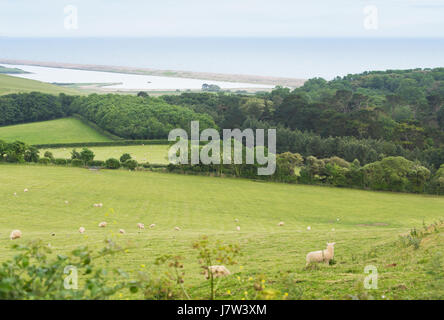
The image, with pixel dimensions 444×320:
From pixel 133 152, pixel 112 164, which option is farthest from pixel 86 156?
pixel 133 152

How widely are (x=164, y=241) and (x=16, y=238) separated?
24.5 ft

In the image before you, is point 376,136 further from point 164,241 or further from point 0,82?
point 0,82

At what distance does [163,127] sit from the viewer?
8481 centimetres

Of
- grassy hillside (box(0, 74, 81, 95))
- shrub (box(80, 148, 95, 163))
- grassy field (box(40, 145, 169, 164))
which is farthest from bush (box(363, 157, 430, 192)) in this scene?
grassy hillside (box(0, 74, 81, 95))

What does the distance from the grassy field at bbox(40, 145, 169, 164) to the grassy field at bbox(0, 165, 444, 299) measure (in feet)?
35.2

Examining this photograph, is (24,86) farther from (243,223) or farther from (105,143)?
(243,223)

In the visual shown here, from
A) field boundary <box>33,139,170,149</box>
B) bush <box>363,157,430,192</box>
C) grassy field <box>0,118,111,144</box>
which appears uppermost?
grassy field <box>0,118,111,144</box>

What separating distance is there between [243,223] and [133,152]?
1707 inches

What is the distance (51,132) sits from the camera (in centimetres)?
8688

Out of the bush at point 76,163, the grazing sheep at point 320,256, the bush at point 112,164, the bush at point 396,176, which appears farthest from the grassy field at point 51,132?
the grazing sheep at point 320,256

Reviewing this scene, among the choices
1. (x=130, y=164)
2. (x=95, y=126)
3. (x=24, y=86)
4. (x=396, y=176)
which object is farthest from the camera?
(x=24, y=86)

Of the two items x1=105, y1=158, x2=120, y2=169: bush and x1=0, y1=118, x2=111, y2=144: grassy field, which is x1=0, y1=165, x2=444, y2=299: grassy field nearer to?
x1=105, y1=158, x2=120, y2=169: bush

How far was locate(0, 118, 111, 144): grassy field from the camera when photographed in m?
81.3
